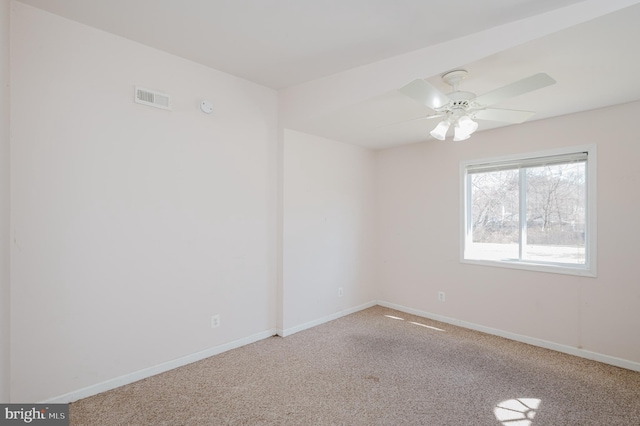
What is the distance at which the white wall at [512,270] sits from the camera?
2.79m

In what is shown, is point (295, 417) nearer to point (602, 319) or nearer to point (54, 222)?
point (54, 222)

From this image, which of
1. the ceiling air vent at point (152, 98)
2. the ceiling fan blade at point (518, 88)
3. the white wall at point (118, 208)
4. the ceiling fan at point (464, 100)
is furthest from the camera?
the ceiling air vent at point (152, 98)

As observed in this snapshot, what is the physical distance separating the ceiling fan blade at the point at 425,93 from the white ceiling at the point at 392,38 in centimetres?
30

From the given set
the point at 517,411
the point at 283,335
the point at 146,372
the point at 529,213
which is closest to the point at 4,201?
the point at 146,372

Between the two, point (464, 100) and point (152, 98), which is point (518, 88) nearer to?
point (464, 100)

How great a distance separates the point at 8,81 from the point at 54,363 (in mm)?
1858

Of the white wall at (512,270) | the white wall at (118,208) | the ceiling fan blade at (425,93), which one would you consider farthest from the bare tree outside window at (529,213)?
the white wall at (118,208)

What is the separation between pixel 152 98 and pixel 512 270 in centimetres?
394

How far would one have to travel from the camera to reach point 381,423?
2.01m

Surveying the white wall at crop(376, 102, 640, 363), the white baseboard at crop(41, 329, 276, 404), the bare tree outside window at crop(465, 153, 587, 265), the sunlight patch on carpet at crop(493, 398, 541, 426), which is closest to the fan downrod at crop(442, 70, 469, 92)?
the white wall at crop(376, 102, 640, 363)

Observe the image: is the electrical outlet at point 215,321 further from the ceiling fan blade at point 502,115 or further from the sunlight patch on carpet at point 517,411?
the ceiling fan blade at point 502,115

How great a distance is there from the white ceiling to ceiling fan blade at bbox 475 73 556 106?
0.87 ft

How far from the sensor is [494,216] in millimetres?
3707

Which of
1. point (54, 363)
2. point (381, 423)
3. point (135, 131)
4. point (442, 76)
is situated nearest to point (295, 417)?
point (381, 423)
